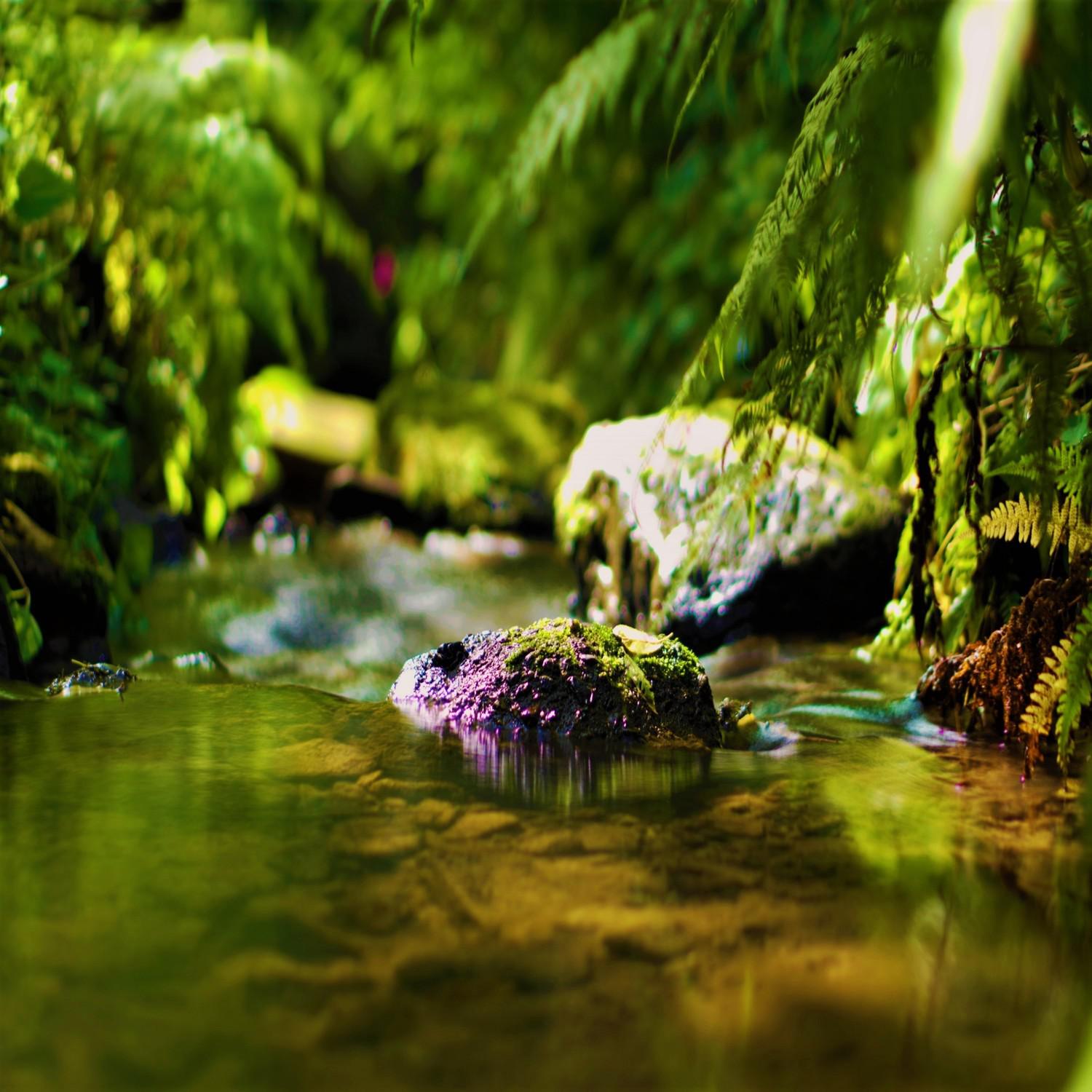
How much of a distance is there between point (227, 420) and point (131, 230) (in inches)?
37.1

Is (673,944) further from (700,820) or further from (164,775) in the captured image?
(164,775)

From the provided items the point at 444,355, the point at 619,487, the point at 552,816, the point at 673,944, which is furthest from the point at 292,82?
the point at 673,944

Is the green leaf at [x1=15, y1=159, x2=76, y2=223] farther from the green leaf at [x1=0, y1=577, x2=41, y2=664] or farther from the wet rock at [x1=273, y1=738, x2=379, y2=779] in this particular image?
the wet rock at [x1=273, y1=738, x2=379, y2=779]

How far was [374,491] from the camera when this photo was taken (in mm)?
5559

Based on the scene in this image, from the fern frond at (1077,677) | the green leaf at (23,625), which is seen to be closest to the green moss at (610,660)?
the fern frond at (1077,677)

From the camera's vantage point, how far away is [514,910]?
116cm

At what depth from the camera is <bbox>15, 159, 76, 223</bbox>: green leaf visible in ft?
8.03

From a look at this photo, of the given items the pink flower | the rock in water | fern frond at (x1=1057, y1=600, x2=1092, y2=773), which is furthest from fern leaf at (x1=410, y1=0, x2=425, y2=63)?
the pink flower

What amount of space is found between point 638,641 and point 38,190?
1.66m

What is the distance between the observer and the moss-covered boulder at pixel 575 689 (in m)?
1.92

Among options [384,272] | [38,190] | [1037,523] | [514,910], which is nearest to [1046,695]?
[1037,523]

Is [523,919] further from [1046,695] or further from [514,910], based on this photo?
[1046,695]

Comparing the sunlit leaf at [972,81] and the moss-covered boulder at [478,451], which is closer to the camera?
the sunlit leaf at [972,81]

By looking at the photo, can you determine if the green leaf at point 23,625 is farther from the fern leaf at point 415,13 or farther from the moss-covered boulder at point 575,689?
the fern leaf at point 415,13
